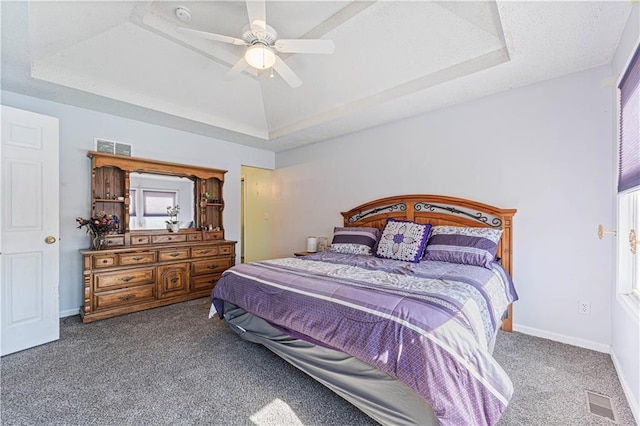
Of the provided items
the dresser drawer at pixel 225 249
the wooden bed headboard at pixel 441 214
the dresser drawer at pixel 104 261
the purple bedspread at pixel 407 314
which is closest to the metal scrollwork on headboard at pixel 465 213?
the wooden bed headboard at pixel 441 214

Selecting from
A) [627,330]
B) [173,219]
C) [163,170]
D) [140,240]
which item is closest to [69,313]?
[140,240]

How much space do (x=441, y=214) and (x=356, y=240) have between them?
1.11 m

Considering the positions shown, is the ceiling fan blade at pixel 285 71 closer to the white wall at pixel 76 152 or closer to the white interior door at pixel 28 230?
the white interior door at pixel 28 230

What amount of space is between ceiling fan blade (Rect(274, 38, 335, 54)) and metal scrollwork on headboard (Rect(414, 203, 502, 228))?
2226 mm

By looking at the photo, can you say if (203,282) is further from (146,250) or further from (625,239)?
(625,239)

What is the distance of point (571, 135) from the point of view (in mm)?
2641

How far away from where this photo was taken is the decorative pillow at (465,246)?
2632 mm

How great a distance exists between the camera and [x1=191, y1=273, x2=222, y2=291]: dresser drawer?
4.00 m

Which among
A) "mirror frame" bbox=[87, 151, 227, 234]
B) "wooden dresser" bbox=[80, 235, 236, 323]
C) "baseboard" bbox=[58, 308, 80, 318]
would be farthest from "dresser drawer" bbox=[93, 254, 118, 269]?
"baseboard" bbox=[58, 308, 80, 318]

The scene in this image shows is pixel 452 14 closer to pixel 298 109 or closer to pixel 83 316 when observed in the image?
pixel 298 109

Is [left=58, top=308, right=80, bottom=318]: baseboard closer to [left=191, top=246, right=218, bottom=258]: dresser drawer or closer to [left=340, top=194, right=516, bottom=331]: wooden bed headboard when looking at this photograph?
[left=191, top=246, right=218, bottom=258]: dresser drawer

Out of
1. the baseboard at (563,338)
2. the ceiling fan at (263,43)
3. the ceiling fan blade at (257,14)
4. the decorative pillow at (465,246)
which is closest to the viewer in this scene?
the ceiling fan blade at (257,14)

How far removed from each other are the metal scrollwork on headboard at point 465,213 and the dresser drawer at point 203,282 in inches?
124

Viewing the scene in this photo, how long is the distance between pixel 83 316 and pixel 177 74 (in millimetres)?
3048
